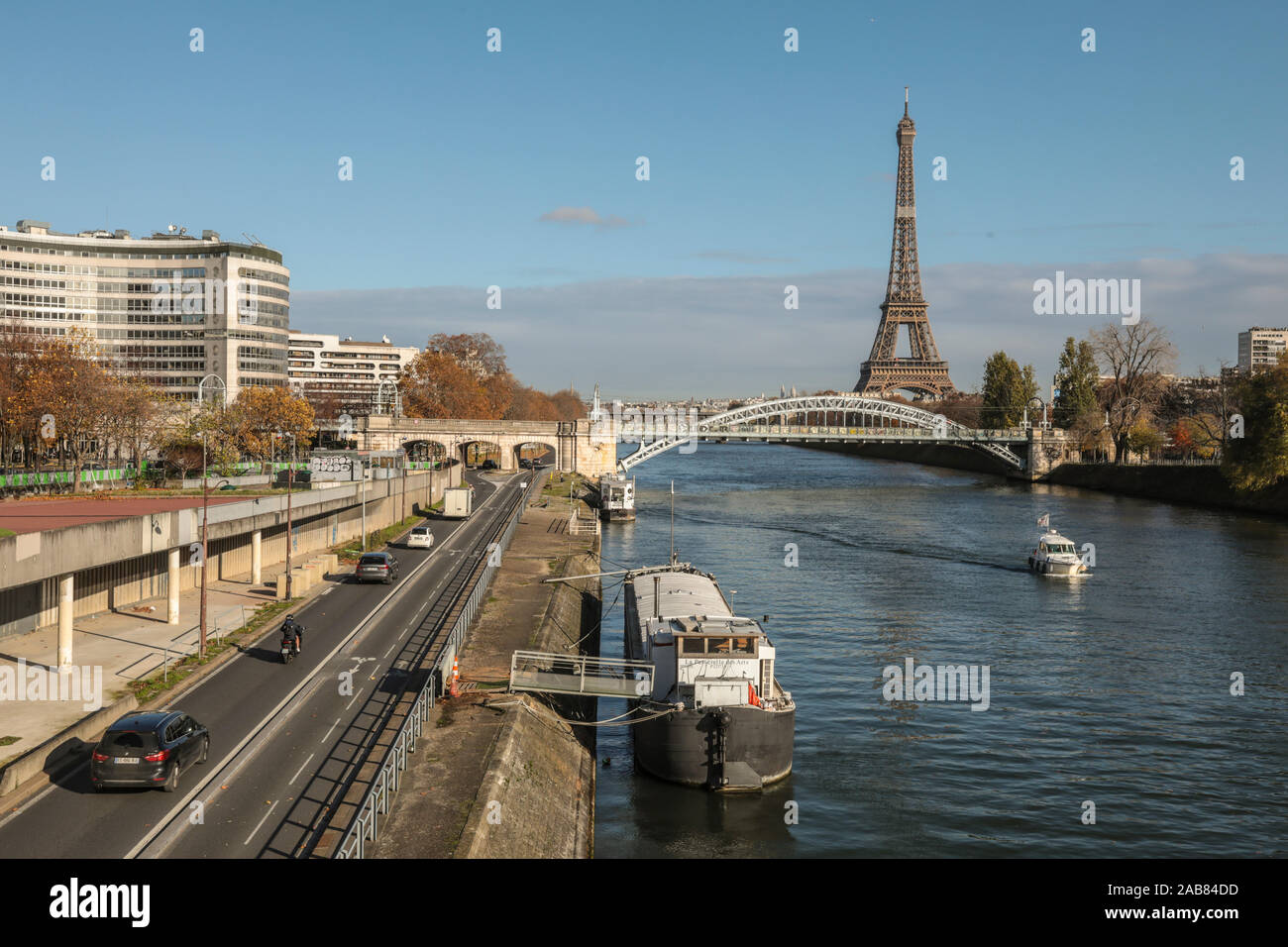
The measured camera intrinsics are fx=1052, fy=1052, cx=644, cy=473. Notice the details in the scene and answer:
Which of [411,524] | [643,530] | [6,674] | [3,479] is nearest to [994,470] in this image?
[643,530]

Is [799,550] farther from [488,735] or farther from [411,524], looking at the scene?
[488,735]

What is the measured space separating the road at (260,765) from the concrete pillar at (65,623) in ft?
14.3

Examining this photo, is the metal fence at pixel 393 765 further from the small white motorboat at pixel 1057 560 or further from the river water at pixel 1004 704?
the small white motorboat at pixel 1057 560


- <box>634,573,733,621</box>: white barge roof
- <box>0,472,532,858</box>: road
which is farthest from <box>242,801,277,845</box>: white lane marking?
<box>634,573,733,621</box>: white barge roof

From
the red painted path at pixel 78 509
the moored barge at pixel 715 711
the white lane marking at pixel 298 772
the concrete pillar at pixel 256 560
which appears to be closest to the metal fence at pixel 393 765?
the white lane marking at pixel 298 772

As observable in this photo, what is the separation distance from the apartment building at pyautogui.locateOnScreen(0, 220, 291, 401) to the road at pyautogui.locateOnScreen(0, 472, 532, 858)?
10598 centimetres

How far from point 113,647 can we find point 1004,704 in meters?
30.6

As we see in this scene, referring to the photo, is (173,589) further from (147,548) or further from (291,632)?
(291,632)

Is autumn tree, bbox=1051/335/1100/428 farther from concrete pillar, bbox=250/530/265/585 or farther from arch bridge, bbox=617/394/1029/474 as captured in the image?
concrete pillar, bbox=250/530/265/585

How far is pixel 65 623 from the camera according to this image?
31.3m

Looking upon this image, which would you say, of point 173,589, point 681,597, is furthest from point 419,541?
point 681,597
